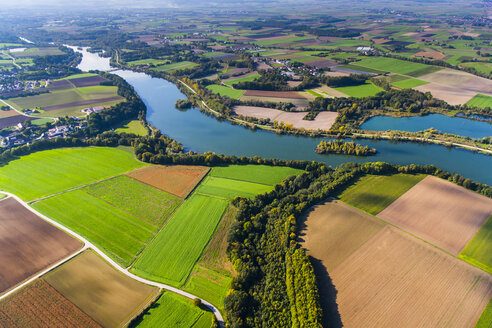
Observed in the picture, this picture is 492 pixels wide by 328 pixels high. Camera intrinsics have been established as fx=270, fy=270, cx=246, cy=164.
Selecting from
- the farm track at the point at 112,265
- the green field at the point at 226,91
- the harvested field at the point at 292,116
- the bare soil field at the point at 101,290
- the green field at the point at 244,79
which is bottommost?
the bare soil field at the point at 101,290

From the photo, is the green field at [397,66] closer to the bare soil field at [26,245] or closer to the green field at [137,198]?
the green field at [137,198]

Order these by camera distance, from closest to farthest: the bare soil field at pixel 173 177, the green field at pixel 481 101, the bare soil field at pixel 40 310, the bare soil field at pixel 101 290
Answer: the bare soil field at pixel 40 310, the bare soil field at pixel 101 290, the bare soil field at pixel 173 177, the green field at pixel 481 101

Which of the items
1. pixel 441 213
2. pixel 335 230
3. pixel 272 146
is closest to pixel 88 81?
pixel 272 146

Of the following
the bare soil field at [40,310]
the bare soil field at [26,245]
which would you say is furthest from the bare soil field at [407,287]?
the bare soil field at [26,245]

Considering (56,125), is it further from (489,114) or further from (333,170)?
Result: (489,114)

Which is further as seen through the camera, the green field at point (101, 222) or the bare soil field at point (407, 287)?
the green field at point (101, 222)

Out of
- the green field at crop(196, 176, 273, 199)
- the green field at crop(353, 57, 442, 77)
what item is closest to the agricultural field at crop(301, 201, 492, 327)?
the green field at crop(196, 176, 273, 199)

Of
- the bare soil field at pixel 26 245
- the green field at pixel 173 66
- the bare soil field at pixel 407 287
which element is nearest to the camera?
the bare soil field at pixel 407 287

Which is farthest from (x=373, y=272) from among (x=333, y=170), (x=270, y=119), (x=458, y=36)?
(x=458, y=36)
